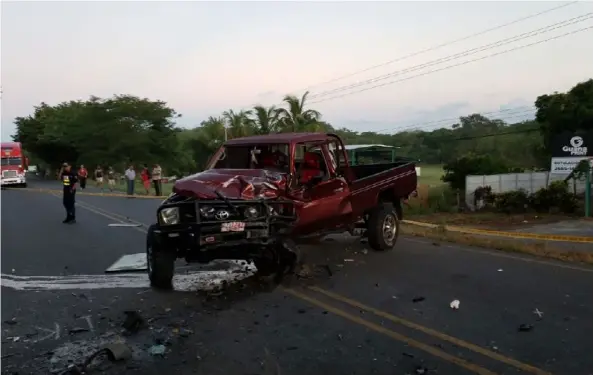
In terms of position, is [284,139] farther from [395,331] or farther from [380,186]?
[395,331]

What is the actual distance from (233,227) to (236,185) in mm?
716

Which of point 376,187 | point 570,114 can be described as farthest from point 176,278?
point 570,114

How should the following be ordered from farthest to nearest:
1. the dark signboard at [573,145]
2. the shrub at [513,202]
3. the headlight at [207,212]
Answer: the shrub at [513,202]
the dark signboard at [573,145]
the headlight at [207,212]

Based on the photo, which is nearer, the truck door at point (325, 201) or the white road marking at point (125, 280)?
the white road marking at point (125, 280)

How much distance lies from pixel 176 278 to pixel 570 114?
33.1 meters

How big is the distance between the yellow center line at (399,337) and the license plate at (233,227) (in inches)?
38.9

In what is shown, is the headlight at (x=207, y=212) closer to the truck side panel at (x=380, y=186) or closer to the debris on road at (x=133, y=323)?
the debris on road at (x=133, y=323)

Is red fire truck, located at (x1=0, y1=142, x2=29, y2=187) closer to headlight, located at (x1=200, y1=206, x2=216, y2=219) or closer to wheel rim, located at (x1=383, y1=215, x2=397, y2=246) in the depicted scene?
wheel rim, located at (x1=383, y1=215, x2=397, y2=246)

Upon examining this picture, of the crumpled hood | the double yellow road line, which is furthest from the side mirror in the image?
the double yellow road line

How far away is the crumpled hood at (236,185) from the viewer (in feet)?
24.9

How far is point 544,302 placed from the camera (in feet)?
21.2

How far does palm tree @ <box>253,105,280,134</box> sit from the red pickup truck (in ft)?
119

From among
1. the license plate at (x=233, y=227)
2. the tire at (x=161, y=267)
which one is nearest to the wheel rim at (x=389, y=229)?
the license plate at (x=233, y=227)

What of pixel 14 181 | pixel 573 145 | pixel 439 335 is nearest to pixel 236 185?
pixel 439 335
